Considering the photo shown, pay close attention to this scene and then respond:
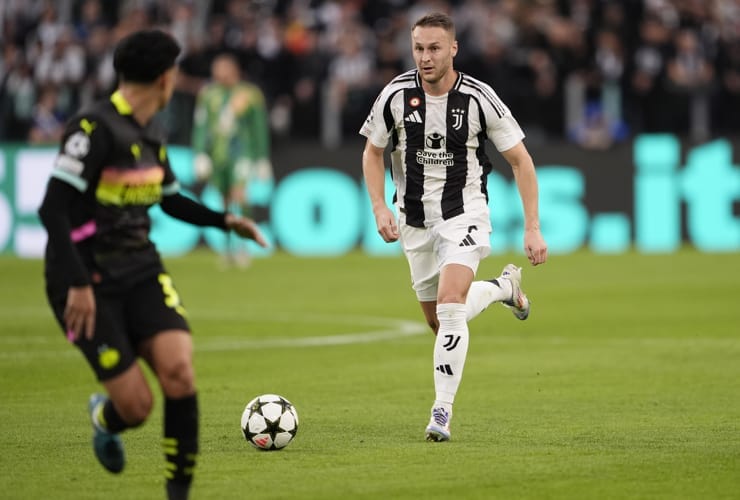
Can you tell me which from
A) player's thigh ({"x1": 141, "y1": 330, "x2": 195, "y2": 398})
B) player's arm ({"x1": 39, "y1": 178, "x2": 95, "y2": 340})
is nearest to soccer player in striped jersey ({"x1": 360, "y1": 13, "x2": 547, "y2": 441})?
player's thigh ({"x1": 141, "y1": 330, "x2": 195, "y2": 398})

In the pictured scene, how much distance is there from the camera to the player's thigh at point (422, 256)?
8.84m

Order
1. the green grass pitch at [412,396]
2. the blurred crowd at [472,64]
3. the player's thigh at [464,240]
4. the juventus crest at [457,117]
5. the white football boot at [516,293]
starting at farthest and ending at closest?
the blurred crowd at [472,64], the white football boot at [516,293], the juventus crest at [457,117], the player's thigh at [464,240], the green grass pitch at [412,396]

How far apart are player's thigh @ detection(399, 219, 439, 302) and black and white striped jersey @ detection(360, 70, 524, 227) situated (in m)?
0.07

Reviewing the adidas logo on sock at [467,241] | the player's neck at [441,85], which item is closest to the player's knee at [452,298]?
the adidas logo on sock at [467,241]

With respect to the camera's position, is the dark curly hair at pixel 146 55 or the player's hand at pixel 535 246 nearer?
the dark curly hair at pixel 146 55

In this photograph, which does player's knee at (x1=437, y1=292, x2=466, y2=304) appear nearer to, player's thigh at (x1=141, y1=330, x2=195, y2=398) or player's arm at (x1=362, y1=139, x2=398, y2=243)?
player's arm at (x1=362, y1=139, x2=398, y2=243)

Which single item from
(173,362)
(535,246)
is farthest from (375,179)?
(173,362)

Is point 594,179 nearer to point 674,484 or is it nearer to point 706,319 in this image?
point 706,319

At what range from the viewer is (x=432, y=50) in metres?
8.49

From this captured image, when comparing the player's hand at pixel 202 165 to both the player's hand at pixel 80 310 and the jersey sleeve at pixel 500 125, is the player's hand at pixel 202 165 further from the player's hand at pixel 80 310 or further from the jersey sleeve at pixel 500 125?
the player's hand at pixel 80 310

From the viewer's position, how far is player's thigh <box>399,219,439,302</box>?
8.84 metres

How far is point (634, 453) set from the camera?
24.7 feet

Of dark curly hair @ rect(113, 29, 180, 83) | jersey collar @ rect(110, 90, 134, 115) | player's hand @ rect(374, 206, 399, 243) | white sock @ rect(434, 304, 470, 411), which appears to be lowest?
white sock @ rect(434, 304, 470, 411)

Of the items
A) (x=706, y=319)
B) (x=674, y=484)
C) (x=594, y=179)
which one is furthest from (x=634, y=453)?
(x=594, y=179)
